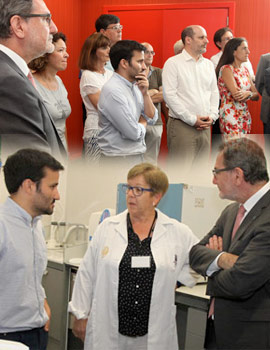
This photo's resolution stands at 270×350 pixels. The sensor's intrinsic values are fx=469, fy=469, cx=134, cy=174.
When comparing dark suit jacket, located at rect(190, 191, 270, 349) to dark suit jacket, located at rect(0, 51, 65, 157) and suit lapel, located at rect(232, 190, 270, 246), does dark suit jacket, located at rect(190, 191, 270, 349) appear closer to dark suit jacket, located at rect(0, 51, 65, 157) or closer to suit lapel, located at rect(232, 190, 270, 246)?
suit lapel, located at rect(232, 190, 270, 246)

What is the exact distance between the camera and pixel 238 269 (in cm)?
169

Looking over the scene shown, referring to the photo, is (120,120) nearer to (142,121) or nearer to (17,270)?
(142,121)

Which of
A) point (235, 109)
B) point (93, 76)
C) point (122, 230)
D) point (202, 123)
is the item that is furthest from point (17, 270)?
point (235, 109)

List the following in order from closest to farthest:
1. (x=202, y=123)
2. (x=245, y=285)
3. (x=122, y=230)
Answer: (x=245, y=285) → (x=122, y=230) → (x=202, y=123)

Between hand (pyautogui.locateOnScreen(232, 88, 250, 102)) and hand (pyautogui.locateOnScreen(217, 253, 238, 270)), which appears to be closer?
hand (pyautogui.locateOnScreen(217, 253, 238, 270))

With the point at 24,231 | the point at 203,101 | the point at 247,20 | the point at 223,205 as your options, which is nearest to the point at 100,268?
the point at 24,231

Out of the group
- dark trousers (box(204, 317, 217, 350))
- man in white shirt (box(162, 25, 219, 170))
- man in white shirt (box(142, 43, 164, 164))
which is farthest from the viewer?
man in white shirt (box(162, 25, 219, 170))

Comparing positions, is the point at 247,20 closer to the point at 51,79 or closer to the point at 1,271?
the point at 51,79

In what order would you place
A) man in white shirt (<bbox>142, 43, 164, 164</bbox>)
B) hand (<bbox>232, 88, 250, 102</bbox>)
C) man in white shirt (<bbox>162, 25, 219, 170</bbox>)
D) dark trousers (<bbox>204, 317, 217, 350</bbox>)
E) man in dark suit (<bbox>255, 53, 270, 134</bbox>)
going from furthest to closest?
man in dark suit (<bbox>255, 53, 270, 134</bbox>) → hand (<bbox>232, 88, 250, 102</bbox>) → man in white shirt (<bbox>162, 25, 219, 170</bbox>) → man in white shirt (<bbox>142, 43, 164, 164</bbox>) → dark trousers (<bbox>204, 317, 217, 350</bbox>)

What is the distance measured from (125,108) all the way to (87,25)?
11.9ft

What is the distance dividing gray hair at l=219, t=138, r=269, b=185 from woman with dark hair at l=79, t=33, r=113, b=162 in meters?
1.16

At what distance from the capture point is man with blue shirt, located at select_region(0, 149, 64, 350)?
67.5 inches

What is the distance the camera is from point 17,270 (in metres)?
1.74

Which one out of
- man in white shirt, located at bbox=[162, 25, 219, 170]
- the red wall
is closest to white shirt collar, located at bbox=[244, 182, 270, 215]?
man in white shirt, located at bbox=[162, 25, 219, 170]
